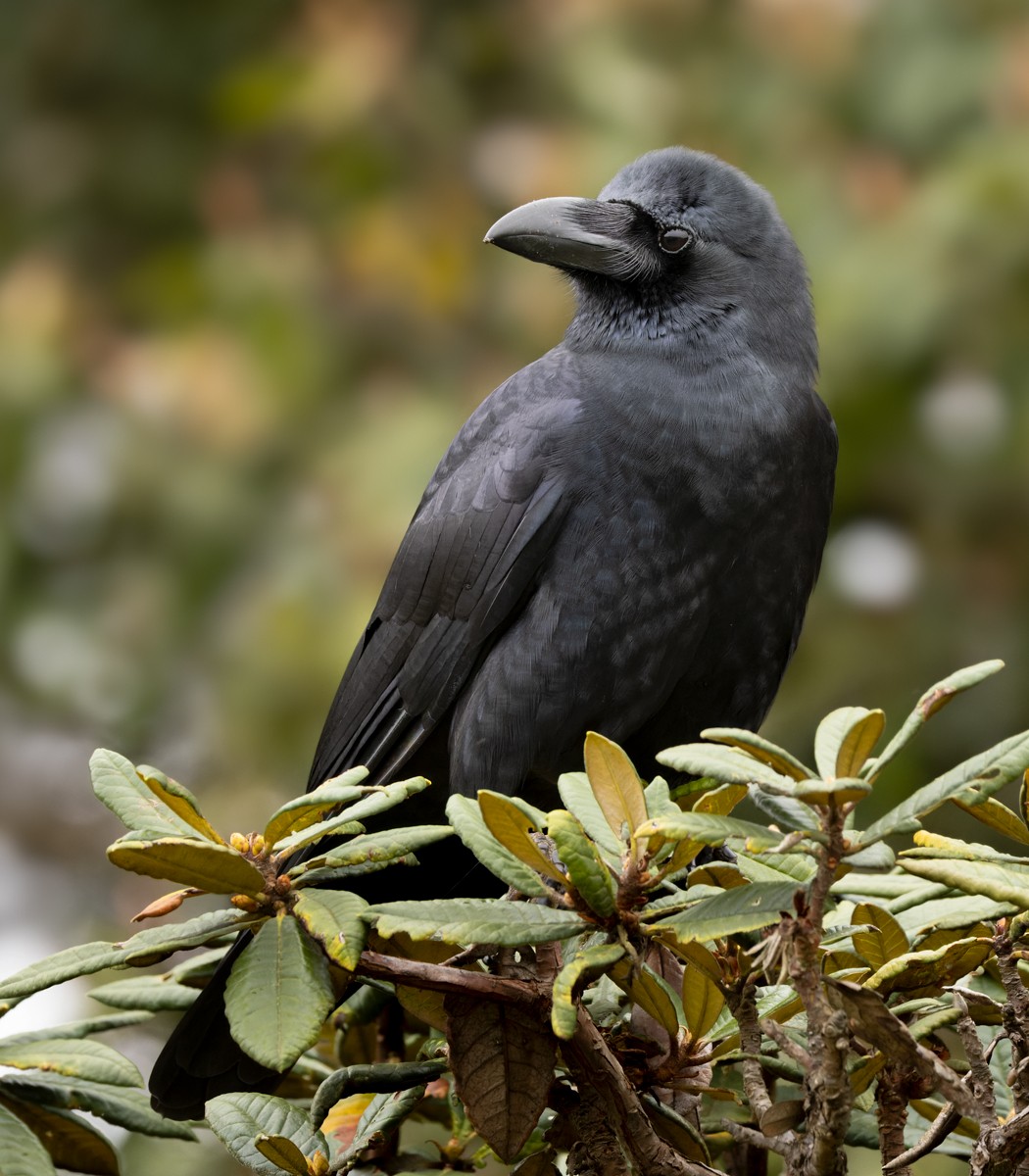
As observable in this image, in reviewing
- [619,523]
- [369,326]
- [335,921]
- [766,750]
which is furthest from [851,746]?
[369,326]

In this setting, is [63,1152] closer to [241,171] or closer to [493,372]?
[493,372]

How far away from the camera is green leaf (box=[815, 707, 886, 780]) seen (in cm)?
133

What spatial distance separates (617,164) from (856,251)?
0.72 m

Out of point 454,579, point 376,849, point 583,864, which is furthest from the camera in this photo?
point 454,579

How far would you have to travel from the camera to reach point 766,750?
1.38 metres

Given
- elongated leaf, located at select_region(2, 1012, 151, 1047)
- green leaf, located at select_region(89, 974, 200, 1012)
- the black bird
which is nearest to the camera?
elongated leaf, located at select_region(2, 1012, 151, 1047)

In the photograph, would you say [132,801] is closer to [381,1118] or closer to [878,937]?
[381,1118]

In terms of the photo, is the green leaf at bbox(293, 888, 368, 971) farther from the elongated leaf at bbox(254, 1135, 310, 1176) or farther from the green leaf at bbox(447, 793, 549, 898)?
the elongated leaf at bbox(254, 1135, 310, 1176)

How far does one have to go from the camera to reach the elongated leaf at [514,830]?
147 centimetres

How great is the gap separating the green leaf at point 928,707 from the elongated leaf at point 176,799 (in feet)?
2.06

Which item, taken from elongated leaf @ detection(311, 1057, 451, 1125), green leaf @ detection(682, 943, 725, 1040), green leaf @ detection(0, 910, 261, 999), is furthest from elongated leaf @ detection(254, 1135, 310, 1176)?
green leaf @ detection(682, 943, 725, 1040)

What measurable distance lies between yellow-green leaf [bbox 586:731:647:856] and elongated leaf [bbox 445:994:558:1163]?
0.86 feet

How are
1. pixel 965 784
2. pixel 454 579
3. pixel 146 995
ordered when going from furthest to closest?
pixel 454 579 → pixel 146 995 → pixel 965 784

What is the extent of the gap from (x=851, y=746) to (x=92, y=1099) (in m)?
1.14
